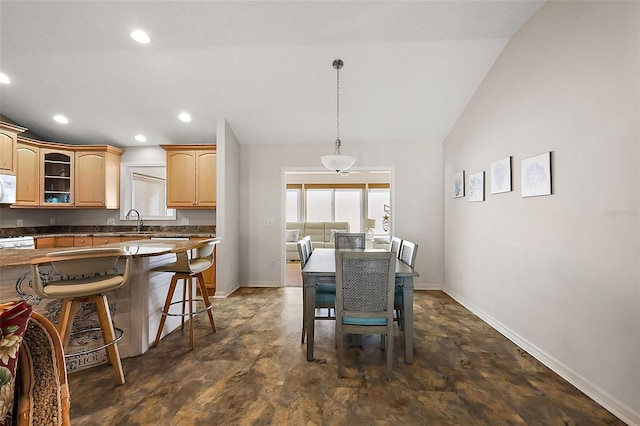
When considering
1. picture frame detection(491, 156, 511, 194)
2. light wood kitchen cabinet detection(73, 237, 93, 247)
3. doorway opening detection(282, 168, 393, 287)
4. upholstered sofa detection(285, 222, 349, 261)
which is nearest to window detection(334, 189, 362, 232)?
doorway opening detection(282, 168, 393, 287)

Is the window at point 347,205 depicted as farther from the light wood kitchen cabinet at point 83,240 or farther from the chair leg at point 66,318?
the chair leg at point 66,318

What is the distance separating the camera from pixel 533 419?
1.69 meters

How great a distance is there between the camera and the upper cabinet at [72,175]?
441 cm

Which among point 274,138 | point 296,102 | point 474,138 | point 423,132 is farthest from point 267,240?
point 474,138

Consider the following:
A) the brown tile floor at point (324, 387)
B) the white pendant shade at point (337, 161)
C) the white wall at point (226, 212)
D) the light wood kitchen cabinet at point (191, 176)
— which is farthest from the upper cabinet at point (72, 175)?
the white pendant shade at point (337, 161)

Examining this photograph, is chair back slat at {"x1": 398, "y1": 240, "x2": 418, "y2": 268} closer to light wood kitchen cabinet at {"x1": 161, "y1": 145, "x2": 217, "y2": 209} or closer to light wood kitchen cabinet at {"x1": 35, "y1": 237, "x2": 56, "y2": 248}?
light wood kitchen cabinet at {"x1": 161, "y1": 145, "x2": 217, "y2": 209}

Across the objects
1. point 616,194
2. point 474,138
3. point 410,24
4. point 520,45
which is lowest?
point 616,194

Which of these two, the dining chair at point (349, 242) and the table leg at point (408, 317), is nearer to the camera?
the table leg at point (408, 317)

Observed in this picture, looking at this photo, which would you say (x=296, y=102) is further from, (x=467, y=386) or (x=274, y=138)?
(x=467, y=386)

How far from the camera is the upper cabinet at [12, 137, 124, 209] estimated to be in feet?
14.5

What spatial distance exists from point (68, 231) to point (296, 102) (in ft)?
14.4

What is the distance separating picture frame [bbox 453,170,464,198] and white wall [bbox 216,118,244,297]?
10.3ft

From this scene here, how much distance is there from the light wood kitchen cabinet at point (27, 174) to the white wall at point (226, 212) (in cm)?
276

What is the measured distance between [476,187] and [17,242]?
19.1ft
